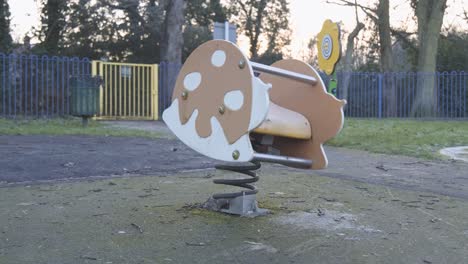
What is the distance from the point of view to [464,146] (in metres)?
11.1

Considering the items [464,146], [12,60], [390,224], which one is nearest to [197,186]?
[390,224]

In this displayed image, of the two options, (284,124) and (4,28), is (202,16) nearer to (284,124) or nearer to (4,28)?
(4,28)

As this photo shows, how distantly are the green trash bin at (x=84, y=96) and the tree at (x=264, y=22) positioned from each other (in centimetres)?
2682

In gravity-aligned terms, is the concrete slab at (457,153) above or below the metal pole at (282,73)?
below

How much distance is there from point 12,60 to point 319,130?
15363 millimetres

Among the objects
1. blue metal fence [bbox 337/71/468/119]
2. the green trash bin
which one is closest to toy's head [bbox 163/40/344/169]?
the green trash bin

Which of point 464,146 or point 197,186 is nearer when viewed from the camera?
point 197,186

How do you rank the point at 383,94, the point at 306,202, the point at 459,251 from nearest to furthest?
the point at 459,251
the point at 306,202
the point at 383,94

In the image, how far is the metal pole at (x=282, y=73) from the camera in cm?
391

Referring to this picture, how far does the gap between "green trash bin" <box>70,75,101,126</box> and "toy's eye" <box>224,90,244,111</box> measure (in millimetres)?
10750

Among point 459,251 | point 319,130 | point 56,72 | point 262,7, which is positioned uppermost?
point 262,7

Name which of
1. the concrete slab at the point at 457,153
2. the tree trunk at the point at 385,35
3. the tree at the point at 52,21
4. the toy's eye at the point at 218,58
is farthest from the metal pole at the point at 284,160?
the tree at the point at 52,21

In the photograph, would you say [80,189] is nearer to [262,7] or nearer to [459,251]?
[459,251]

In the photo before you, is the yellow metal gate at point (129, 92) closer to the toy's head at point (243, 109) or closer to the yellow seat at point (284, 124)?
the toy's head at point (243, 109)
